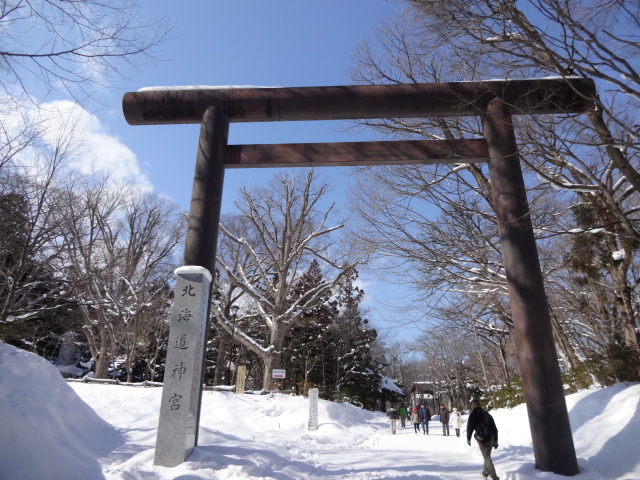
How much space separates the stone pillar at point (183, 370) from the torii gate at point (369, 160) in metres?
0.01

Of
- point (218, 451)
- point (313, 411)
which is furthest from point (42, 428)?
point (313, 411)

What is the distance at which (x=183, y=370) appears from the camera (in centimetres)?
577

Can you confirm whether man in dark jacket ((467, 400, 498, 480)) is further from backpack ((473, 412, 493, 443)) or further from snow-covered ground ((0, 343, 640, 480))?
snow-covered ground ((0, 343, 640, 480))

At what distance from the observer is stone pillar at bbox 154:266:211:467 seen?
541 centimetres

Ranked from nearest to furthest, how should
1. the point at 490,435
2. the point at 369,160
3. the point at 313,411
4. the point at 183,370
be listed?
the point at 183,370
the point at 490,435
the point at 369,160
the point at 313,411

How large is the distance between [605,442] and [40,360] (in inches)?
364

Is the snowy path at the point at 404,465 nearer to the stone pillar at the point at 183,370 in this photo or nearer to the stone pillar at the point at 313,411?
the stone pillar at the point at 183,370

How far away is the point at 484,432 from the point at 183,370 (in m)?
4.73

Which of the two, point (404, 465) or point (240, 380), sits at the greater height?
point (240, 380)

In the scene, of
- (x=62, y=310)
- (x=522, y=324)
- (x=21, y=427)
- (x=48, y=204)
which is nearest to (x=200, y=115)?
(x=21, y=427)

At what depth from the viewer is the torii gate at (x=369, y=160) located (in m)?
5.69

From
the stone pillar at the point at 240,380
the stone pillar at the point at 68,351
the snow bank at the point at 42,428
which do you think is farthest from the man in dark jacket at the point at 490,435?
the stone pillar at the point at 68,351

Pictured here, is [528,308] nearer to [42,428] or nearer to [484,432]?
[484,432]

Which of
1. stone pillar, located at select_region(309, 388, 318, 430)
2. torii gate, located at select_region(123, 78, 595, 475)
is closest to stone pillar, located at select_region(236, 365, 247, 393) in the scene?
stone pillar, located at select_region(309, 388, 318, 430)
